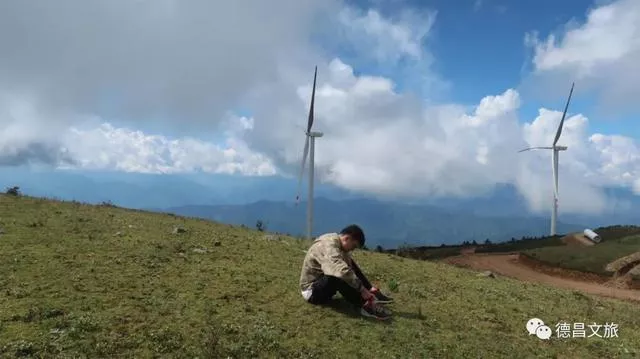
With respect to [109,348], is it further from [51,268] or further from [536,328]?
[536,328]

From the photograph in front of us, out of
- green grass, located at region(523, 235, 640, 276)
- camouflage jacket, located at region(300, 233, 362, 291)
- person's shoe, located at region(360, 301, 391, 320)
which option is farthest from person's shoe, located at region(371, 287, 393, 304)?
green grass, located at region(523, 235, 640, 276)

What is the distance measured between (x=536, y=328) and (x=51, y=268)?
1182cm

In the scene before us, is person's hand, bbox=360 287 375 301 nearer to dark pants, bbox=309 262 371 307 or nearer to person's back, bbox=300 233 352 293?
dark pants, bbox=309 262 371 307

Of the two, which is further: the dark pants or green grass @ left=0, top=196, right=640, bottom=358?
the dark pants

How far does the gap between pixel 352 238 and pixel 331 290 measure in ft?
4.27

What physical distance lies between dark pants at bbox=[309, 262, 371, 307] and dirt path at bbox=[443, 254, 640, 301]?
22.8 metres

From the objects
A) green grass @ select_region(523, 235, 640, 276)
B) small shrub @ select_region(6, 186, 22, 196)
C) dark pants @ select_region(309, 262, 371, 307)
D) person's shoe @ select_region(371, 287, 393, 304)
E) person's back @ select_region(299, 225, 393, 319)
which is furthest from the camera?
green grass @ select_region(523, 235, 640, 276)

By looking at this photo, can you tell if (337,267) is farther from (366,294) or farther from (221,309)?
(221,309)

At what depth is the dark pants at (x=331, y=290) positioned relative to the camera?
11564mm

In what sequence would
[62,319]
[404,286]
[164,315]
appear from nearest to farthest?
[62,319] → [164,315] → [404,286]

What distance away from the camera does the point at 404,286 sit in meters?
15.9

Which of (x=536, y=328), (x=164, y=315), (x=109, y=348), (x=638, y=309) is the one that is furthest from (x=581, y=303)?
(x=109, y=348)

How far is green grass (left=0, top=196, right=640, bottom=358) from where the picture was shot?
9.58 m

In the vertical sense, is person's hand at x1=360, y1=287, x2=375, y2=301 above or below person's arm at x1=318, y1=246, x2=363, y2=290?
below
